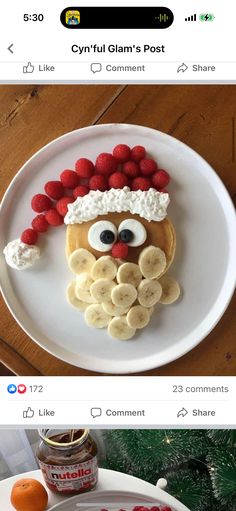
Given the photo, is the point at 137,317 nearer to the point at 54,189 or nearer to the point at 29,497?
the point at 54,189

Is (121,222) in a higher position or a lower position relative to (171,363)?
higher

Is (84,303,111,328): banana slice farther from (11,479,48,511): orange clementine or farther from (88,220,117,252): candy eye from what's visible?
(11,479,48,511): orange clementine

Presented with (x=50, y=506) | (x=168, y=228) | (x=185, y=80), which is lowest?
(x=50, y=506)

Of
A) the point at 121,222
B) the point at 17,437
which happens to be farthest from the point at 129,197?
the point at 17,437

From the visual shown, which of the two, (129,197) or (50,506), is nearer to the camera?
(129,197)

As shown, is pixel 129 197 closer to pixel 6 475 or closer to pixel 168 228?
pixel 168 228

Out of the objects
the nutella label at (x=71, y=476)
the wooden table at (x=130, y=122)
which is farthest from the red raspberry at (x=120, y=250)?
the nutella label at (x=71, y=476)
